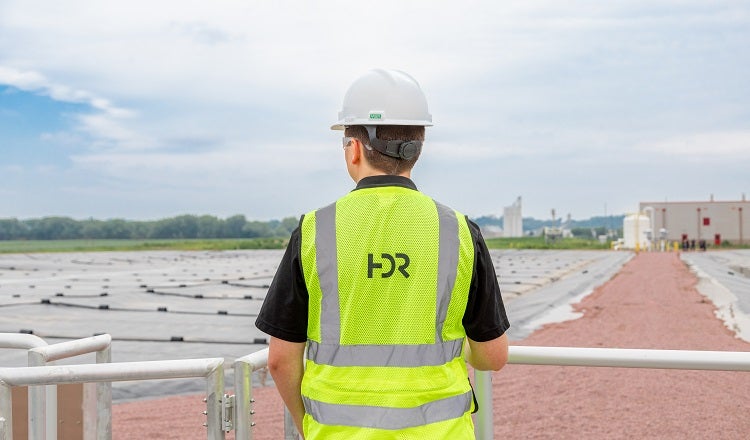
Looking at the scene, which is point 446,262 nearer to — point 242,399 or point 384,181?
point 384,181

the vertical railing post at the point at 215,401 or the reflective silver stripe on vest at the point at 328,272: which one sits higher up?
the reflective silver stripe on vest at the point at 328,272

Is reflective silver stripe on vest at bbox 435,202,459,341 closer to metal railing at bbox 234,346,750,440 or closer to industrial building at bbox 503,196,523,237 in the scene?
metal railing at bbox 234,346,750,440

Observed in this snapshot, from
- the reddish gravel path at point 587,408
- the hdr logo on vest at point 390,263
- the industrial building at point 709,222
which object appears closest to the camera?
the hdr logo on vest at point 390,263

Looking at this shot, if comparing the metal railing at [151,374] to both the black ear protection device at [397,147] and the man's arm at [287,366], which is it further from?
the black ear protection device at [397,147]

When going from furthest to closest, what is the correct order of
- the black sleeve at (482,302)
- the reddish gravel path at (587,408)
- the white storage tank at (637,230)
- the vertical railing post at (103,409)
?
the white storage tank at (637,230) < the reddish gravel path at (587,408) < the vertical railing post at (103,409) < the black sleeve at (482,302)

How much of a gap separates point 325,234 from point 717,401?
6726mm

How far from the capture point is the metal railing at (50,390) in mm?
3225

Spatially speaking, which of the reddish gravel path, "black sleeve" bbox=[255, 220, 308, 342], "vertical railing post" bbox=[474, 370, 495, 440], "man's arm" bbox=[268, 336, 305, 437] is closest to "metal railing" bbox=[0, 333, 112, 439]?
"man's arm" bbox=[268, 336, 305, 437]

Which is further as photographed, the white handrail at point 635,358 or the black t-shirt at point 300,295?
the white handrail at point 635,358

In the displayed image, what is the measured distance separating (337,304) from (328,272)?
10 cm

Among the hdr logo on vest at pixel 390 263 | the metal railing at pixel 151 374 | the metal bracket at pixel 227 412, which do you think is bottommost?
the metal bracket at pixel 227 412

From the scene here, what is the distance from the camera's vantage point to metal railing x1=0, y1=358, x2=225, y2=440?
8.75 feet

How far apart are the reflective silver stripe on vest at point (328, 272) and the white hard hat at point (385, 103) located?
1.03 ft

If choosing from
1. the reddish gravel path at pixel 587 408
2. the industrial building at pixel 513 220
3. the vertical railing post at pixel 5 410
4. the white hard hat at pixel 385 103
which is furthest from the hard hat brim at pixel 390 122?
the industrial building at pixel 513 220
